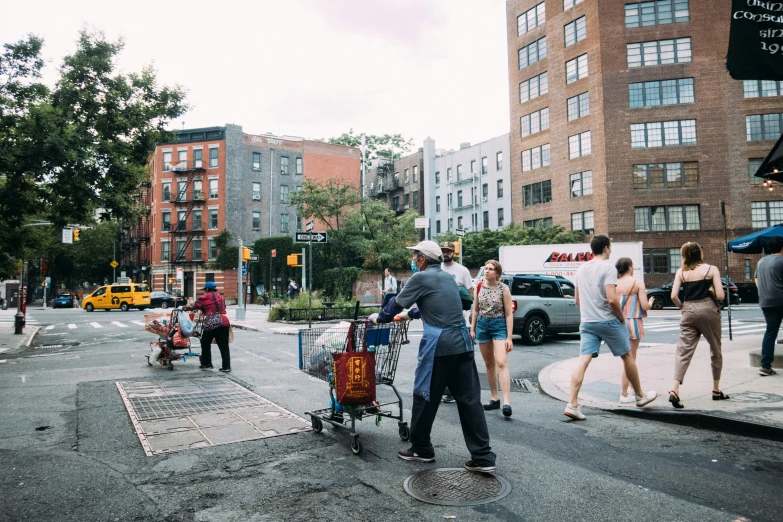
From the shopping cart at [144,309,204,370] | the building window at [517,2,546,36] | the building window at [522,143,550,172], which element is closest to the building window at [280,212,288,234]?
the building window at [522,143,550,172]

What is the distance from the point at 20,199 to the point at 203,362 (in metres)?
9.43

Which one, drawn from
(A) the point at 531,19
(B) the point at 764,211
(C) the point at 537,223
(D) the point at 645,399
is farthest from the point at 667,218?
(D) the point at 645,399

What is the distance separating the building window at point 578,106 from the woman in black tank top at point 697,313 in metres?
36.9

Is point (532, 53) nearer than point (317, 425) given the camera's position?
No

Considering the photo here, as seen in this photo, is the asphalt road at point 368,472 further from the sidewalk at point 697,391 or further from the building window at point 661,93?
the building window at point 661,93

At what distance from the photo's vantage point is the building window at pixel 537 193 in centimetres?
4428

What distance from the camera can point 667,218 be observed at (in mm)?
38719

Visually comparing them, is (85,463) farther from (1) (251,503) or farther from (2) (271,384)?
(2) (271,384)

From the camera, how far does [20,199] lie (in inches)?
616

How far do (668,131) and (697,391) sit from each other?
3655 centimetres

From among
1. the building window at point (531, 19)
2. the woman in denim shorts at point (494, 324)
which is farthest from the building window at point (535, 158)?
the woman in denim shorts at point (494, 324)

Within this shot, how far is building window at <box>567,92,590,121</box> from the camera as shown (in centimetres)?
4054

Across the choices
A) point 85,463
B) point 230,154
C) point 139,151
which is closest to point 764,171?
point 85,463

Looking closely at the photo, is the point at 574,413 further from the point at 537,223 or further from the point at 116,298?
the point at 116,298
